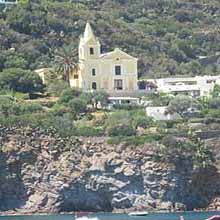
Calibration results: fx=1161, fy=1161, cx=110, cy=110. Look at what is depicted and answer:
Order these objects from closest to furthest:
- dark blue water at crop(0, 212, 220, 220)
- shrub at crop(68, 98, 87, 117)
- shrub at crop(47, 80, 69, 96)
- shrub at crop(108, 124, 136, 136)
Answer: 1. dark blue water at crop(0, 212, 220, 220)
2. shrub at crop(108, 124, 136, 136)
3. shrub at crop(68, 98, 87, 117)
4. shrub at crop(47, 80, 69, 96)

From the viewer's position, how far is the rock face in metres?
79.6

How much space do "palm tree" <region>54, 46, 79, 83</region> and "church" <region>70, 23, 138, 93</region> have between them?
1.83ft

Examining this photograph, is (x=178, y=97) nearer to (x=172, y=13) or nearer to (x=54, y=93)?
(x=54, y=93)

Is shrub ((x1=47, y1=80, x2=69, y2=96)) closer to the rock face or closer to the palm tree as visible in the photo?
the palm tree

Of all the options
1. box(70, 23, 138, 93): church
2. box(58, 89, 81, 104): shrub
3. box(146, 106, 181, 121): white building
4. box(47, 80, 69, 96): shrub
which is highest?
box(70, 23, 138, 93): church

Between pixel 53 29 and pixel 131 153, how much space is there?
39.6m

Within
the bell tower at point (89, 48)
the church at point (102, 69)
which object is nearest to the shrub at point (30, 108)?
the church at point (102, 69)

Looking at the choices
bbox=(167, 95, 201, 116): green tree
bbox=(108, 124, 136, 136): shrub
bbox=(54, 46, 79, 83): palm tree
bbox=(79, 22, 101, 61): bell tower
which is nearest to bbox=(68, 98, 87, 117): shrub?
bbox=(108, 124, 136, 136): shrub

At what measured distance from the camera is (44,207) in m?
79.8

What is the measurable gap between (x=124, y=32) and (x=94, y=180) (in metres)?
46.7

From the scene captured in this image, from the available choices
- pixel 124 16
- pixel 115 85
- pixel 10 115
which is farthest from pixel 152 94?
pixel 124 16

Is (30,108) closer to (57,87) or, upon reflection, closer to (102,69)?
(57,87)

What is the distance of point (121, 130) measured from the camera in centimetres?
8500

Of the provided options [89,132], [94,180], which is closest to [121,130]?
[89,132]
